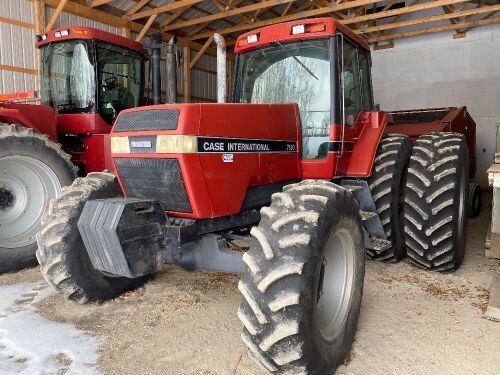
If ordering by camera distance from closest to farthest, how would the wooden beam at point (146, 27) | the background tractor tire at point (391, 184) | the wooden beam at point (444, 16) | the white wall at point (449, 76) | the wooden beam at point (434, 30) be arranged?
the background tractor tire at point (391, 184), the wooden beam at point (444, 16), the wooden beam at point (146, 27), the wooden beam at point (434, 30), the white wall at point (449, 76)

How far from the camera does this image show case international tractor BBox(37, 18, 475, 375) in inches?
89.4

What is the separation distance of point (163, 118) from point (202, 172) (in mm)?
417

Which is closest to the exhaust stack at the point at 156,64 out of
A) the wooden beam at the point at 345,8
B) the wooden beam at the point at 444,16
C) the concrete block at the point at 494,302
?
the concrete block at the point at 494,302

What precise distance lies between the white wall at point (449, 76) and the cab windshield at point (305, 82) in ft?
32.6

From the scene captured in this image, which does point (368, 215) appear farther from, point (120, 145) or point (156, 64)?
point (156, 64)

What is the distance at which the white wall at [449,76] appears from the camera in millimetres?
12703

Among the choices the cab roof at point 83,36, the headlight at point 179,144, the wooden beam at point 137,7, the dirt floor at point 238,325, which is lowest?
the dirt floor at point 238,325

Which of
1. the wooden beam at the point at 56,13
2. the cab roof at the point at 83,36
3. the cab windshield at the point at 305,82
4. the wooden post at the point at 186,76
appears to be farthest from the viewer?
the wooden post at the point at 186,76

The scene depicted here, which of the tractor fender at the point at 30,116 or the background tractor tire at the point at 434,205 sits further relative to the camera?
the tractor fender at the point at 30,116

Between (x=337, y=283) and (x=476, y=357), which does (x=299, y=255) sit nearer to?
(x=337, y=283)

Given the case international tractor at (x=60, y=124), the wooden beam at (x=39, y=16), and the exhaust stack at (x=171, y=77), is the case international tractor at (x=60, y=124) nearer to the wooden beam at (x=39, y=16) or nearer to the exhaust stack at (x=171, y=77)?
the exhaust stack at (x=171, y=77)

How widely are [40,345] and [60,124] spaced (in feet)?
13.7

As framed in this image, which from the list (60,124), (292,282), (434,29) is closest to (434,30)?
(434,29)

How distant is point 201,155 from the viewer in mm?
2689
